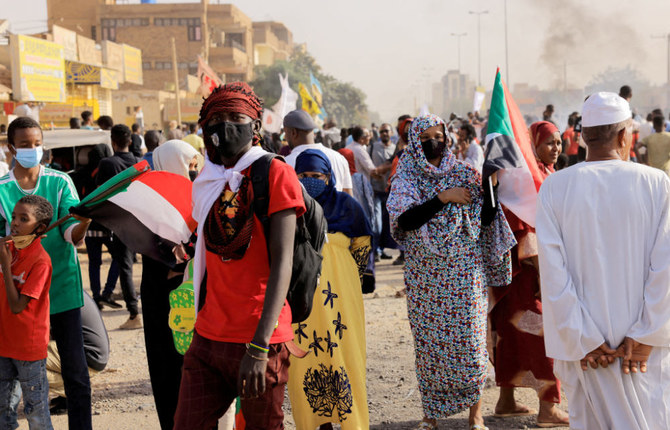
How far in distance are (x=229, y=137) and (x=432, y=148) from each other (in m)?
1.89

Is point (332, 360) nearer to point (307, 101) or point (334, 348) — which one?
point (334, 348)

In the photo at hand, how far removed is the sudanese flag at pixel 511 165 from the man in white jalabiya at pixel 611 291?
1361 mm

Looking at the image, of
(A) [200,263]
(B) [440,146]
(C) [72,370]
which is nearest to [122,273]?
(C) [72,370]

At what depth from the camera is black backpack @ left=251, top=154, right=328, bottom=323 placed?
2.71 m

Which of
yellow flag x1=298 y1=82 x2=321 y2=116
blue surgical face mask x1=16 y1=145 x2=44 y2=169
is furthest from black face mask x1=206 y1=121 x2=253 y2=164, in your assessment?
yellow flag x1=298 y1=82 x2=321 y2=116

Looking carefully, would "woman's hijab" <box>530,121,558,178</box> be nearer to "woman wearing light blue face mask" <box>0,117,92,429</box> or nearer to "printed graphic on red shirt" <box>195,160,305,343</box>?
"printed graphic on red shirt" <box>195,160,305,343</box>

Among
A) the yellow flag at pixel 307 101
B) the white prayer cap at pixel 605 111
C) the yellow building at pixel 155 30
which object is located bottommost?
the white prayer cap at pixel 605 111

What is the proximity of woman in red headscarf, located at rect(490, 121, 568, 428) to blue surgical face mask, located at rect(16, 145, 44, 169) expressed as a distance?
2.86 meters

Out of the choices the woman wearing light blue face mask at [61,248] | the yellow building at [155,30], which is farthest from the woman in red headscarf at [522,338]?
the yellow building at [155,30]

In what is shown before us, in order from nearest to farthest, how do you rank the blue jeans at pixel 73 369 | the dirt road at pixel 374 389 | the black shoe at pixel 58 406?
the blue jeans at pixel 73 369, the dirt road at pixel 374 389, the black shoe at pixel 58 406

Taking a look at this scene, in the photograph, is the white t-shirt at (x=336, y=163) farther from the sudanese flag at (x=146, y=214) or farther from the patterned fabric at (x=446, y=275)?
the sudanese flag at (x=146, y=214)

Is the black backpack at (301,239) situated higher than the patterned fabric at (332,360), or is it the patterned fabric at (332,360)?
the black backpack at (301,239)

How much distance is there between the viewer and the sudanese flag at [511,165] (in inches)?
173

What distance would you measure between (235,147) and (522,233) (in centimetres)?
248
